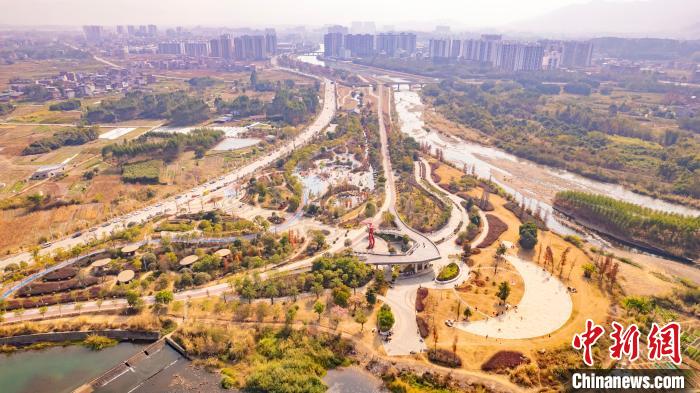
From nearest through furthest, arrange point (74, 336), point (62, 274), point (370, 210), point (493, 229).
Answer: point (74, 336) → point (62, 274) → point (493, 229) → point (370, 210)

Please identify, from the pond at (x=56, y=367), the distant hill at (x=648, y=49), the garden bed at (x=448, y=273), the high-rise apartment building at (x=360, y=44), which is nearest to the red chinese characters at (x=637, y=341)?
the garden bed at (x=448, y=273)

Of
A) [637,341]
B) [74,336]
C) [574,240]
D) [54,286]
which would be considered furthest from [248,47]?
[637,341]

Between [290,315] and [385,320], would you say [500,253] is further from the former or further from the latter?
[290,315]

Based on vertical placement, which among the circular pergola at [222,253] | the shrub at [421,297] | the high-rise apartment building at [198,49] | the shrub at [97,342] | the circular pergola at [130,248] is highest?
the high-rise apartment building at [198,49]

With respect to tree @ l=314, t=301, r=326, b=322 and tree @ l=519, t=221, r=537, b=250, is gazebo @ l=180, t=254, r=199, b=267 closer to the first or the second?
tree @ l=314, t=301, r=326, b=322

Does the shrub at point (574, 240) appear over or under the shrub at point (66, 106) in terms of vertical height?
under

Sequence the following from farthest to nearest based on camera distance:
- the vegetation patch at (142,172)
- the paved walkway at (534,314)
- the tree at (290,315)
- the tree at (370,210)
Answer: the vegetation patch at (142,172) → the tree at (370,210) → the tree at (290,315) → the paved walkway at (534,314)

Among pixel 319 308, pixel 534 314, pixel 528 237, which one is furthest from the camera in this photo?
pixel 528 237

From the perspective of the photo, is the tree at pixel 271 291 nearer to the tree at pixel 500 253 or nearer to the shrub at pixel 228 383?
the shrub at pixel 228 383
